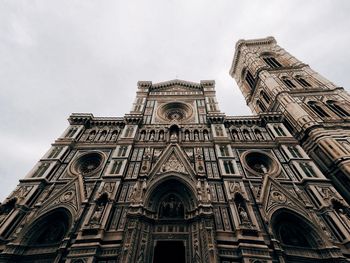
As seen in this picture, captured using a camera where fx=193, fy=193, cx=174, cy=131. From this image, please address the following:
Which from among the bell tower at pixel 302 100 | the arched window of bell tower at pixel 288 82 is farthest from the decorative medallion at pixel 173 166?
the arched window of bell tower at pixel 288 82

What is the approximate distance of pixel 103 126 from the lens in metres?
17.2

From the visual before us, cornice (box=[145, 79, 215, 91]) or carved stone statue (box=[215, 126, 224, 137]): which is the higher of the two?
cornice (box=[145, 79, 215, 91])

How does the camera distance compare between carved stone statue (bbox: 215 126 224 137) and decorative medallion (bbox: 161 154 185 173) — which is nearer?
decorative medallion (bbox: 161 154 185 173)

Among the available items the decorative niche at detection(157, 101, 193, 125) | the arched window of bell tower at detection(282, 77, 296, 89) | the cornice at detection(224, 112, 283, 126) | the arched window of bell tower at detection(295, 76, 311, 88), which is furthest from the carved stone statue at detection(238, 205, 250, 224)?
the arched window of bell tower at detection(295, 76, 311, 88)

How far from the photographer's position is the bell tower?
43.8 ft

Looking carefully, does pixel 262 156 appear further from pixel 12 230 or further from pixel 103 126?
pixel 12 230

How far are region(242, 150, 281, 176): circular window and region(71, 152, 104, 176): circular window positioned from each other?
10.6m

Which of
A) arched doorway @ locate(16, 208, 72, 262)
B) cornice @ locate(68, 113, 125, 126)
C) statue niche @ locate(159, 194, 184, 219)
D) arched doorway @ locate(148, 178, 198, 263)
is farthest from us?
cornice @ locate(68, 113, 125, 126)

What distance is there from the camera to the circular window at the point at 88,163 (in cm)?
1374

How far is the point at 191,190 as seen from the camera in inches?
456

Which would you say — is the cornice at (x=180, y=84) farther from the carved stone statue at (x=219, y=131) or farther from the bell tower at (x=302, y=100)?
the carved stone statue at (x=219, y=131)

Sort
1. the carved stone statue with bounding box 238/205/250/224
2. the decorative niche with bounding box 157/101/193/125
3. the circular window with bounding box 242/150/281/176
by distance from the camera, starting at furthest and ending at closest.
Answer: the decorative niche with bounding box 157/101/193/125 → the circular window with bounding box 242/150/281/176 → the carved stone statue with bounding box 238/205/250/224

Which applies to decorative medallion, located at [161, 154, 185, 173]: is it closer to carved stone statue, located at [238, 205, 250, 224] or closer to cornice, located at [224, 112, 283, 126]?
carved stone statue, located at [238, 205, 250, 224]

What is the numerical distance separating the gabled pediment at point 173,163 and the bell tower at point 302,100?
9570 mm
